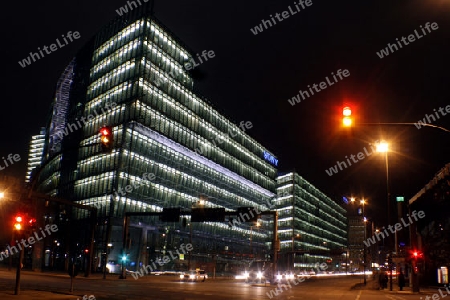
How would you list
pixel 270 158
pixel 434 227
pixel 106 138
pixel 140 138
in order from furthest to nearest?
pixel 270 158 < pixel 140 138 < pixel 434 227 < pixel 106 138

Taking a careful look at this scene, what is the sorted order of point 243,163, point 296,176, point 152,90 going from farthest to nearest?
point 296,176 → point 243,163 → point 152,90

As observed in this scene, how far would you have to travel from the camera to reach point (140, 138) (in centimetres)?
7394

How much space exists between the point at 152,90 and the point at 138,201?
1947 cm

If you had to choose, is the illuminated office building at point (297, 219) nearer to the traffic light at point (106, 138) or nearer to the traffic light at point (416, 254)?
the traffic light at point (416, 254)

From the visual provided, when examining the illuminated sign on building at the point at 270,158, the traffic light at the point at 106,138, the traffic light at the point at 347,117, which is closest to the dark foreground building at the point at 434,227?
the traffic light at the point at 347,117

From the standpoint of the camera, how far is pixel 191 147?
282ft

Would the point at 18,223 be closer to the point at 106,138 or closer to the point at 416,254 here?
the point at 106,138

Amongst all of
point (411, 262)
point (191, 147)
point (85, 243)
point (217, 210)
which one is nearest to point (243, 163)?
point (191, 147)

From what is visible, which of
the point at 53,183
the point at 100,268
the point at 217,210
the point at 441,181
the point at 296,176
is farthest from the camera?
the point at 296,176

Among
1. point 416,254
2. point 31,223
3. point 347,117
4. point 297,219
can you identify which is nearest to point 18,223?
point 31,223

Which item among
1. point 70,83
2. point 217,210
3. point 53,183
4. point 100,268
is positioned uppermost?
point 70,83

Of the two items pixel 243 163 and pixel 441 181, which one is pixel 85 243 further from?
pixel 441 181

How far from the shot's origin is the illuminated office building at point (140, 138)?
7256 cm

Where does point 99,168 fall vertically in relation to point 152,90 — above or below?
below
